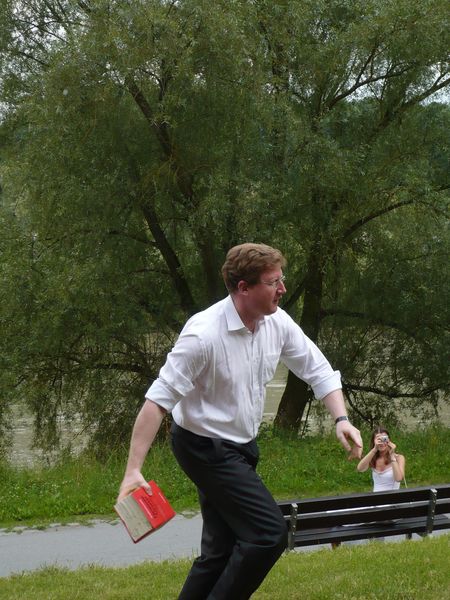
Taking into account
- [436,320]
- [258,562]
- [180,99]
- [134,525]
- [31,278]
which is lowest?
[436,320]

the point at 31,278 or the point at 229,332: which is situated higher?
the point at 31,278

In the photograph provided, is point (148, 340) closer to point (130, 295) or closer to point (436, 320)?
point (130, 295)

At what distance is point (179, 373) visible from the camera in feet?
11.8

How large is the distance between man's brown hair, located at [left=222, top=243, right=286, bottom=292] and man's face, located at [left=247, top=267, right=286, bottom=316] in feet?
0.07

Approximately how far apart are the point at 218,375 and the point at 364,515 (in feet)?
9.46

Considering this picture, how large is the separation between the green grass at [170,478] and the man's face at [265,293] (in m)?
5.75

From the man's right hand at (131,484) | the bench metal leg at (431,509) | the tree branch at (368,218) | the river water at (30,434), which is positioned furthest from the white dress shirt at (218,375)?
the tree branch at (368,218)

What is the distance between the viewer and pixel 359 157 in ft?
48.9

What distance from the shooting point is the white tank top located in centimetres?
793

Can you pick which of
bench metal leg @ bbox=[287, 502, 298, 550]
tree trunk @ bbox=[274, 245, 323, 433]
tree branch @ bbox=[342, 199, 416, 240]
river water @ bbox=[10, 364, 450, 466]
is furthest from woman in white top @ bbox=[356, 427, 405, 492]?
tree trunk @ bbox=[274, 245, 323, 433]

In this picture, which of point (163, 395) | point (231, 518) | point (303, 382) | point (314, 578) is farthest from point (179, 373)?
point (303, 382)

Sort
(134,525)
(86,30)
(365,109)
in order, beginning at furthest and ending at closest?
1. (365,109)
2. (86,30)
3. (134,525)

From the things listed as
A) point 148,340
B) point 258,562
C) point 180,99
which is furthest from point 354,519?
point 148,340

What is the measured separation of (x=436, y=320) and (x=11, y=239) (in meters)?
7.58
